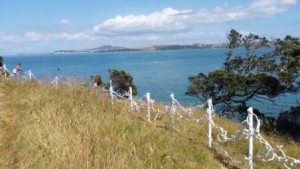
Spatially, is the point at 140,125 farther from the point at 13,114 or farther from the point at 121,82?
the point at 121,82

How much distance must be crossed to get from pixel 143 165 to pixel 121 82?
38.3 m

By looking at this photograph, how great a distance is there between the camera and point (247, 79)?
105 feet

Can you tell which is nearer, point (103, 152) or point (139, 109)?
point (103, 152)

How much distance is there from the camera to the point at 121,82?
44750 mm

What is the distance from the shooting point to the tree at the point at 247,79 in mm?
31062

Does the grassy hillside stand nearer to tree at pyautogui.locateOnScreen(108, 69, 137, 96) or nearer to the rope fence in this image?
the rope fence

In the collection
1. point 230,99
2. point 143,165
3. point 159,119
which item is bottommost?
point 230,99

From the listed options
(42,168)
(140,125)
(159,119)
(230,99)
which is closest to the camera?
(42,168)

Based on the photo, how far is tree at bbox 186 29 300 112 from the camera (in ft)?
102

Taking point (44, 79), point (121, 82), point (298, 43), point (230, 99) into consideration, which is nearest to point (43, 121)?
point (44, 79)

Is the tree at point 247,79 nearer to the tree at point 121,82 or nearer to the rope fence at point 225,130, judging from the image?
the tree at point 121,82

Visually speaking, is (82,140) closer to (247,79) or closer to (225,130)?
(225,130)

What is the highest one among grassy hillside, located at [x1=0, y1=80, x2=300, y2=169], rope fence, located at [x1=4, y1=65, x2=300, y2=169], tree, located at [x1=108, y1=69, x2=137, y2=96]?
grassy hillside, located at [x1=0, y1=80, x2=300, y2=169]

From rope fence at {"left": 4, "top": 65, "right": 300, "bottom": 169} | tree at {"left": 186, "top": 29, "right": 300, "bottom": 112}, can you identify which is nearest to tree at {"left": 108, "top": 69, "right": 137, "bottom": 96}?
tree at {"left": 186, "top": 29, "right": 300, "bottom": 112}
